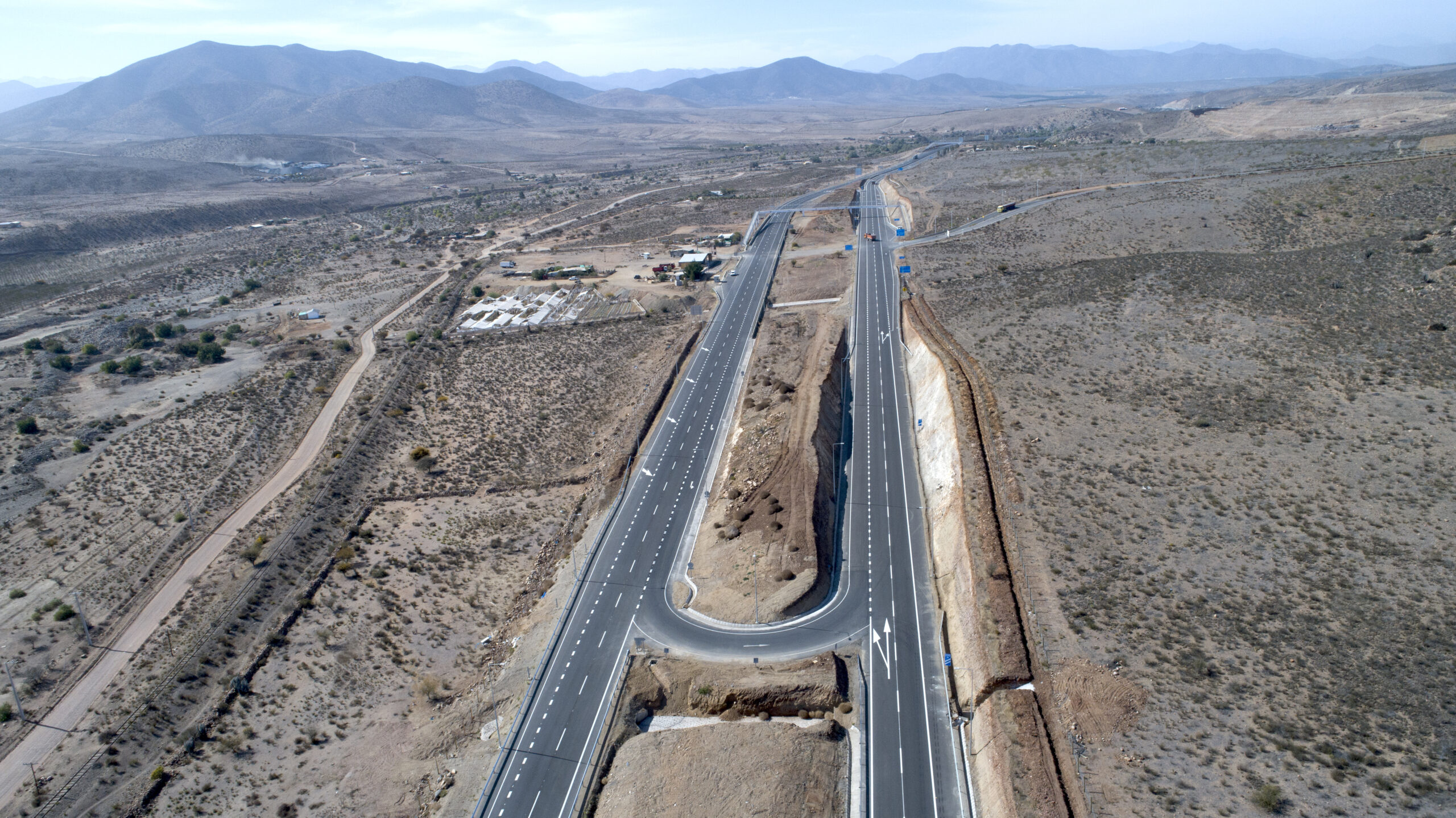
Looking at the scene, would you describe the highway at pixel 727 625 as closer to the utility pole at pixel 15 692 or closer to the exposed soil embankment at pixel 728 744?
the exposed soil embankment at pixel 728 744

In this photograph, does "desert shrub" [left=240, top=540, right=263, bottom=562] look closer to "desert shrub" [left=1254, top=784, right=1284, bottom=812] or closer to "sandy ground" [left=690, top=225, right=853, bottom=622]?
"sandy ground" [left=690, top=225, right=853, bottom=622]

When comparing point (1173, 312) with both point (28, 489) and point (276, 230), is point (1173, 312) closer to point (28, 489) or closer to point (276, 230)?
point (28, 489)

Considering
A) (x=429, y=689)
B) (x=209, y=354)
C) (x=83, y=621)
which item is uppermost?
(x=209, y=354)

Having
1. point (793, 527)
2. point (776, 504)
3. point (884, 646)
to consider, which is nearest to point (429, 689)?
point (793, 527)

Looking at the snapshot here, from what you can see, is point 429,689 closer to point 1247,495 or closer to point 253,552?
point 253,552

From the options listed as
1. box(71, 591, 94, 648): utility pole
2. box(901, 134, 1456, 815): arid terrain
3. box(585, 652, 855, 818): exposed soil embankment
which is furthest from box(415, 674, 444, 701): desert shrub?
box(901, 134, 1456, 815): arid terrain

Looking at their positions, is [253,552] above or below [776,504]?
below

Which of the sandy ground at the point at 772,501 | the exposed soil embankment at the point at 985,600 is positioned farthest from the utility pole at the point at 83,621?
the exposed soil embankment at the point at 985,600

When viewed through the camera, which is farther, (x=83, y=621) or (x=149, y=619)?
(x=149, y=619)
